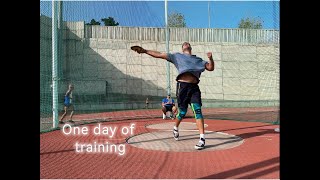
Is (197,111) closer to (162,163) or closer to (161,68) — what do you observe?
(162,163)

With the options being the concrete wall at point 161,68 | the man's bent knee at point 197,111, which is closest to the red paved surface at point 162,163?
the man's bent knee at point 197,111

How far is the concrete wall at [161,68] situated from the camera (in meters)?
20.3

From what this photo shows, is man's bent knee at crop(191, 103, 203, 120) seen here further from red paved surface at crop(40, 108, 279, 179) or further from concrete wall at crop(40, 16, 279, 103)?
concrete wall at crop(40, 16, 279, 103)

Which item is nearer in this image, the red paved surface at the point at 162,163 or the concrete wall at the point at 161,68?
the red paved surface at the point at 162,163

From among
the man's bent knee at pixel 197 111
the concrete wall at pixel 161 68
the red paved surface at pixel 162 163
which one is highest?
the concrete wall at pixel 161 68

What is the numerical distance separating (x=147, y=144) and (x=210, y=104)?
14129 millimetres

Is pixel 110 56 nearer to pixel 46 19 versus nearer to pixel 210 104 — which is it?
pixel 210 104

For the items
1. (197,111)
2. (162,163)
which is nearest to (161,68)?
(197,111)

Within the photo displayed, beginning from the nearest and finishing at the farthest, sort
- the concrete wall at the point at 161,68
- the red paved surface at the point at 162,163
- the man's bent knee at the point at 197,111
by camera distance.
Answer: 1. the red paved surface at the point at 162,163
2. the man's bent knee at the point at 197,111
3. the concrete wall at the point at 161,68

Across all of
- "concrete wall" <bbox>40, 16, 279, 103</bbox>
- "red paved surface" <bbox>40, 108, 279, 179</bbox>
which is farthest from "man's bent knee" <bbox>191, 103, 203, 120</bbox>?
"concrete wall" <bbox>40, 16, 279, 103</bbox>

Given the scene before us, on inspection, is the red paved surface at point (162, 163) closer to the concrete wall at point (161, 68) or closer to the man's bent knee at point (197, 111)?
the man's bent knee at point (197, 111)

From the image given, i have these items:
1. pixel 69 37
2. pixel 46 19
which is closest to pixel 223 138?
pixel 46 19

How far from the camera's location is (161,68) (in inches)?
856

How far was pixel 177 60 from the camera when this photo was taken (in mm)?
6871
